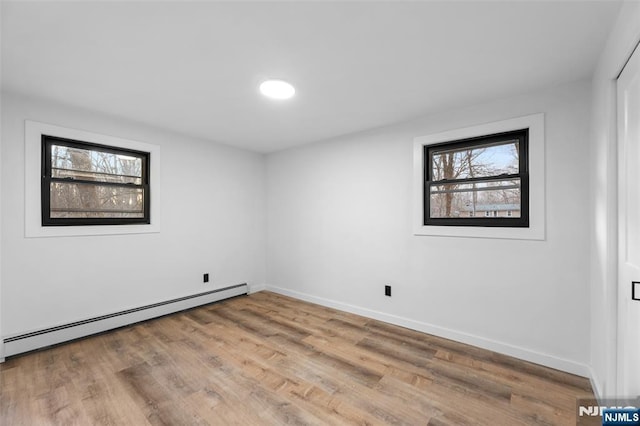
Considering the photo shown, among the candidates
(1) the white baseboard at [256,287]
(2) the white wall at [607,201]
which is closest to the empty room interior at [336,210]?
(2) the white wall at [607,201]

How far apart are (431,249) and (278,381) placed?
1.92 m

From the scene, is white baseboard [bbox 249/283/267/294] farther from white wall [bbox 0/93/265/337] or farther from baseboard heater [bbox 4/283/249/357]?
baseboard heater [bbox 4/283/249/357]

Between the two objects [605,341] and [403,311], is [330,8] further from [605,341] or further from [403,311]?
[403,311]

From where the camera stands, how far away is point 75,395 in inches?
73.5

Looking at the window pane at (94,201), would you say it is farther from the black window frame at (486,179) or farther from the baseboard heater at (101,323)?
the black window frame at (486,179)

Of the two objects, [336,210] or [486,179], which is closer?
[486,179]

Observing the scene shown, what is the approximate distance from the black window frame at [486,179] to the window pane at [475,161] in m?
0.03

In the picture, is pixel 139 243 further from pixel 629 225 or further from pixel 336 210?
pixel 629 225

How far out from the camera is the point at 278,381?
6.71ft

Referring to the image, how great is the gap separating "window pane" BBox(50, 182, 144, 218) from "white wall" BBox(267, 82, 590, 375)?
1933mm

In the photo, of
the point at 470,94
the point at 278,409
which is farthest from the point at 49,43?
the point at 470,94

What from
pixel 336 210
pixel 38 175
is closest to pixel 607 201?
pixel 336 210

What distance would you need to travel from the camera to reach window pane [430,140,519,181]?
8.20 feet

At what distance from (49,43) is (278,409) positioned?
2.74m
